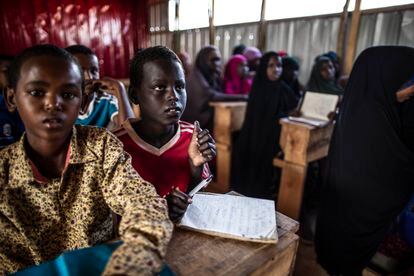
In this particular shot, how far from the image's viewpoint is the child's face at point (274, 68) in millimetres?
3252

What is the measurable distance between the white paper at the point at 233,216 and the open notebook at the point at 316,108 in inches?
65.4

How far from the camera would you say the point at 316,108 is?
8.75 feet

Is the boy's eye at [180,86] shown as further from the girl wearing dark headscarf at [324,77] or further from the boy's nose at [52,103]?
the girl wearing dark headscarf at [324,77]

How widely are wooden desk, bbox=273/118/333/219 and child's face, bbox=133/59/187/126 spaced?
1.49m

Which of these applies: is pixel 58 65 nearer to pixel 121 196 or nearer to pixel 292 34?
pixel 121 196

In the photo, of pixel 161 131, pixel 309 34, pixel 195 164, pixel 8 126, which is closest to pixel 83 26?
pixel 309 34

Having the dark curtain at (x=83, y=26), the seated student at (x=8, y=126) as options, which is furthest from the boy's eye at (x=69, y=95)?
the dark curtain at (x=83, y=26)

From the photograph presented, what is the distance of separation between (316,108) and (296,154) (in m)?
0.55

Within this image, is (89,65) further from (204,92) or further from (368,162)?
(204,92)

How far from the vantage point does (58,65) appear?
0.73 metres

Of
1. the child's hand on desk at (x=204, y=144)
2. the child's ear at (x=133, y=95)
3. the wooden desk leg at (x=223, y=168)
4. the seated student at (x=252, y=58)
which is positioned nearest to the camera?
the child's hand on desk at (x=204, y=144)

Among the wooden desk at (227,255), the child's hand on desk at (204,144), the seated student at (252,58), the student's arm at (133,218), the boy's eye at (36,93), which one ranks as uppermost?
the seated student at (252,58)

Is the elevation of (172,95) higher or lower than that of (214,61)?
lower

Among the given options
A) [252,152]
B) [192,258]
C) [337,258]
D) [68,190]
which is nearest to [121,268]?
[192,258]
